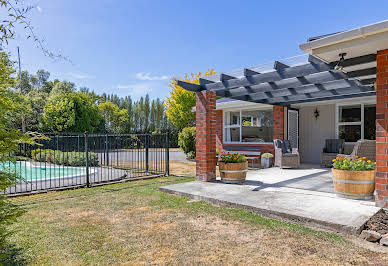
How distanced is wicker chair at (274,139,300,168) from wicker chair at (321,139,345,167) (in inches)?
40.8

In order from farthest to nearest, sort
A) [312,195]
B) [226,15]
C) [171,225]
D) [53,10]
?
[226,15], [312,195], [171,225], [53,10]

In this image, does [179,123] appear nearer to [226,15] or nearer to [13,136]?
[226,15]

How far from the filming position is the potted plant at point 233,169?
19.3ft

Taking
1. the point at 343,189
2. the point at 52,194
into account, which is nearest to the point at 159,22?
the point at 52,194

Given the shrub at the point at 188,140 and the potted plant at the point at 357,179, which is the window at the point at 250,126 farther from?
the potted plant at the point at 357,179

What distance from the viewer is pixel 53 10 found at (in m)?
2.63

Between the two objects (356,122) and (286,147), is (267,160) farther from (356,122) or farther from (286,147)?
(356,122)

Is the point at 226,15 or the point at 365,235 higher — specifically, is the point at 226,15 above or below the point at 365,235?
above

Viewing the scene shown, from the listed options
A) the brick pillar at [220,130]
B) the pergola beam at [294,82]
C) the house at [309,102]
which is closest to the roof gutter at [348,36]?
the house at [309,102]

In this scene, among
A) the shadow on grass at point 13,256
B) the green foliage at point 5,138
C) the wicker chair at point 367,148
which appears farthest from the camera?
the wicker chair at point 367,148

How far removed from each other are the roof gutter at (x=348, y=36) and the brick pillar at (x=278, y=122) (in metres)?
6.08

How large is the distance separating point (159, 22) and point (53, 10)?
8830mm

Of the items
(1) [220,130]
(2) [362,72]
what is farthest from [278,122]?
(2) [362,72]

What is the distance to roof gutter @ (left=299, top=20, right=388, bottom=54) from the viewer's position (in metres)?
3.17
